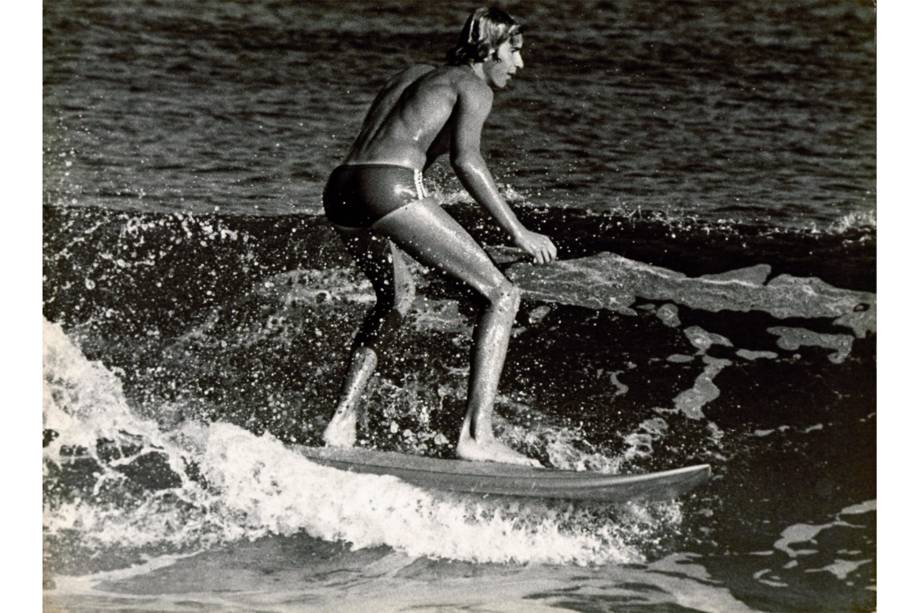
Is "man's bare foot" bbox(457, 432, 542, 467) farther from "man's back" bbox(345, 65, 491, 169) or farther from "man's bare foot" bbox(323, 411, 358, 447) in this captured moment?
"man's back" bbox(345, 65, 491, 169)

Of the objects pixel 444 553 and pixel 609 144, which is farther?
pixel 609 144

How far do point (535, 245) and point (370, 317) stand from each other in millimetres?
580

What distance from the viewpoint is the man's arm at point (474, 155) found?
15.3ft

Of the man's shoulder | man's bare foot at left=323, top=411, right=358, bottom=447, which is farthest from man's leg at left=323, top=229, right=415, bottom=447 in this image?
the man's shoulder

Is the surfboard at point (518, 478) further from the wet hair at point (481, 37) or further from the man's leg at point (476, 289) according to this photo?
the wet hair at point (481, 37)

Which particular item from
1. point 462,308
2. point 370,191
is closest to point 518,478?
point 462,308

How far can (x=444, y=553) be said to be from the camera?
475cm

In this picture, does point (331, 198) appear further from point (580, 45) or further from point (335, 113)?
point (580, 45)

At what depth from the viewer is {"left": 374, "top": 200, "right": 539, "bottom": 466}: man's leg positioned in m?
4.70

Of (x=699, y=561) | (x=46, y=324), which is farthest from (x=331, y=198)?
(x=699, y=561)

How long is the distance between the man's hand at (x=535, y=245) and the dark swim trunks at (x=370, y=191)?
0.30 meters

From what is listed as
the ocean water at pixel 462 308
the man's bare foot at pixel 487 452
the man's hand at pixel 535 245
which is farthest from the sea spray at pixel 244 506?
the man's hand at pixel 535 245

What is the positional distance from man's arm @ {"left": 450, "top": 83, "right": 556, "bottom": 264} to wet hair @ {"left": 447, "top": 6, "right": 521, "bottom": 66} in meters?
0.13

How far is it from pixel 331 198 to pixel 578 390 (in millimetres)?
981
